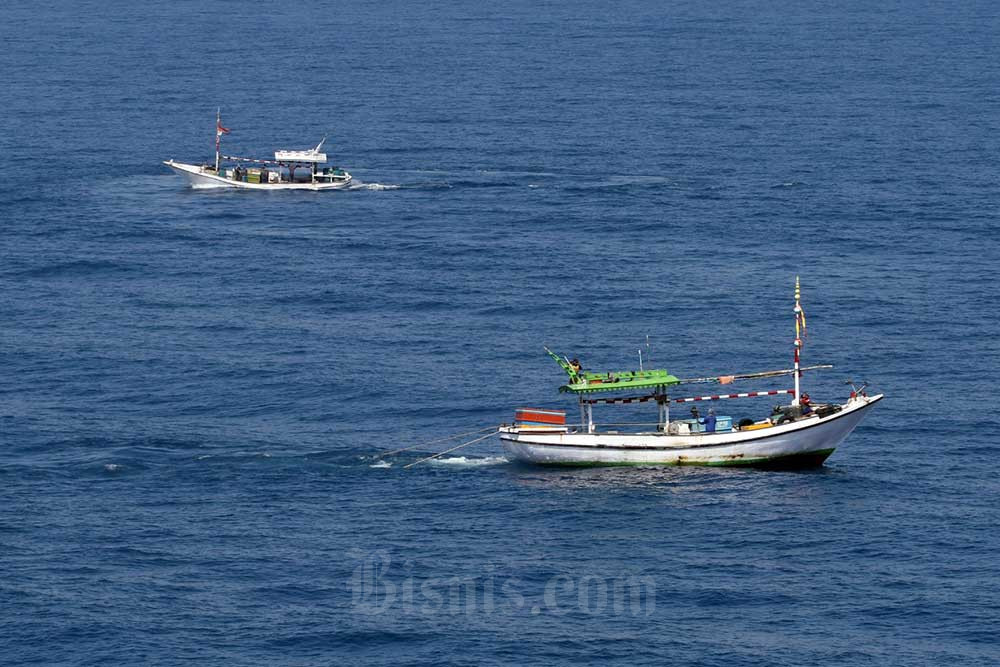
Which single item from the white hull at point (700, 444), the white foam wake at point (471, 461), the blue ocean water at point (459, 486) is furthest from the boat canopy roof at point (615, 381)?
the white foam wake at point (471, 461)

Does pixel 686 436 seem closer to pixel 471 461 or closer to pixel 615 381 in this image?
pixel 615 381

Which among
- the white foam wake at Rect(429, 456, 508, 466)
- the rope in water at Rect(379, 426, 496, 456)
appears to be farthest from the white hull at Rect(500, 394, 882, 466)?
the rope in water at Rect(379, 426, 496, 456)

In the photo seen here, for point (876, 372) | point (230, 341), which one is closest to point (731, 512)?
point (876, 372)

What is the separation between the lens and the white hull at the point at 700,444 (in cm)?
13812

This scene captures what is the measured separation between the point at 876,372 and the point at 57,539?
69904 mm

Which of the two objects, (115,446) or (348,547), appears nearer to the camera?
(348,547)

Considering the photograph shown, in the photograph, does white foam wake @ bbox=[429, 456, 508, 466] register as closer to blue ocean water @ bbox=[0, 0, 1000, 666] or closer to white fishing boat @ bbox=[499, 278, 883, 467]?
blue ocean water @ bbox=[0, 0, 1000, 666]

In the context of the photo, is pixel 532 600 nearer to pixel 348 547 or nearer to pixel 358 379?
pixel 348 547

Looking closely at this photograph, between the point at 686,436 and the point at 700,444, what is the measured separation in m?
1.12

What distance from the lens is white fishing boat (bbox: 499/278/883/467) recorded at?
13825 cm

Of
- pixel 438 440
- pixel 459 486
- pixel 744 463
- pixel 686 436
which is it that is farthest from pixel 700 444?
pixel 438 440

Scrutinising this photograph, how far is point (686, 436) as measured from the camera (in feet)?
454

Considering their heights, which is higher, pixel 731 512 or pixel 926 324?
pixel 926 324

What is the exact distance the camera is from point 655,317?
178 m
